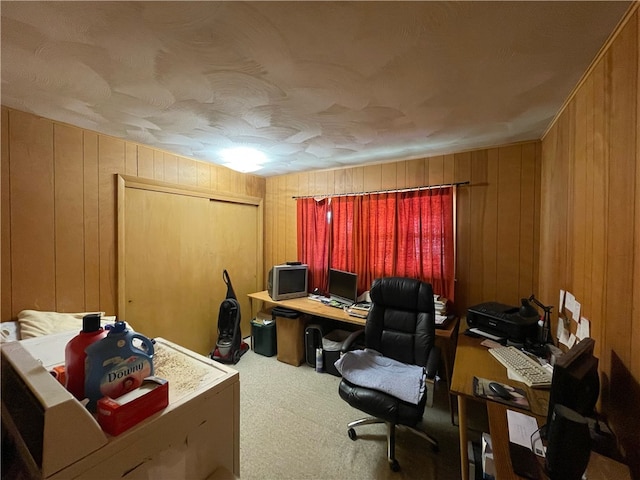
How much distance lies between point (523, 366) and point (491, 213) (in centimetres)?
142

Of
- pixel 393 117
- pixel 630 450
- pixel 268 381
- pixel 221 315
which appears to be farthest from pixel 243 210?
pixel 630 450

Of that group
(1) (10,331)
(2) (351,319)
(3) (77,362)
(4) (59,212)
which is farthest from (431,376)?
(4) (59,212)

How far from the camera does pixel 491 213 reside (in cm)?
246

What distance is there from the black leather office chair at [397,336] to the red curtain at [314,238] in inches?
47.2

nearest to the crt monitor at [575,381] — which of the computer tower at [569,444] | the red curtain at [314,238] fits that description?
the computer tower at [569,444]

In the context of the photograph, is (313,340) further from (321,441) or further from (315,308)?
(321,441)

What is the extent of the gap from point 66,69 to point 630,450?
9.60ft

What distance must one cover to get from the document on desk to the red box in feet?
4.17

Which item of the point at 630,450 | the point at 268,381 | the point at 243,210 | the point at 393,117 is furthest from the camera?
the point at 243,210

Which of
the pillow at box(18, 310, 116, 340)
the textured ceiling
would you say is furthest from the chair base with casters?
the textured ceiling

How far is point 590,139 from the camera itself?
4.35ft

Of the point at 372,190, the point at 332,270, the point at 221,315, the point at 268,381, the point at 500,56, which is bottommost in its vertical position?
the point at 268,381

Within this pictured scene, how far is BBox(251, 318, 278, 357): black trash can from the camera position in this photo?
10.4 ft

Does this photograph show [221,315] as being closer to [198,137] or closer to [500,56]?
[198,137]
